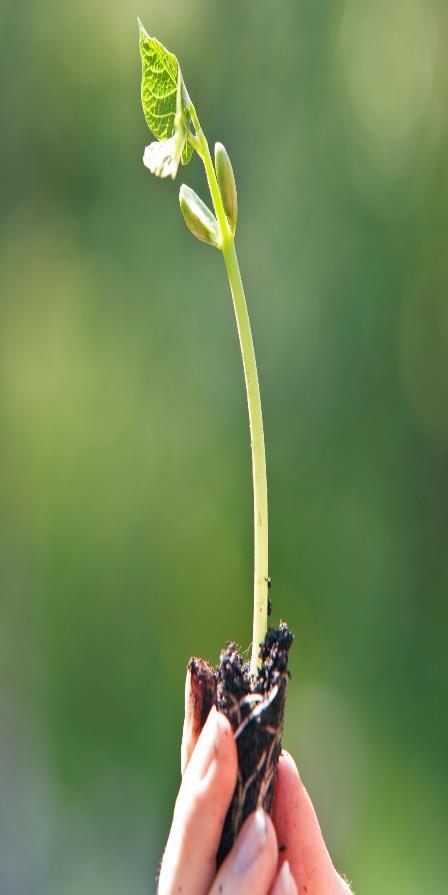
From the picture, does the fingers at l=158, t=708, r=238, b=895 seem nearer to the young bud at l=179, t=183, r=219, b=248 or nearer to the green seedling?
the green seedling

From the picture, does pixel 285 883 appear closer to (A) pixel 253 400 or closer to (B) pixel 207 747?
(B) pixel 207 747

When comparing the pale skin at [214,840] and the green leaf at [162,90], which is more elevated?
the green leaf at [162,90]

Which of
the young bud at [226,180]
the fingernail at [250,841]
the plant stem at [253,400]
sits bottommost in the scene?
the fingernail at [250,841]

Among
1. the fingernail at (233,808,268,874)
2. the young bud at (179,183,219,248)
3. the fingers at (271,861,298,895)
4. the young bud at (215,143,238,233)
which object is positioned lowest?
the fingers at (271,861,298,895)

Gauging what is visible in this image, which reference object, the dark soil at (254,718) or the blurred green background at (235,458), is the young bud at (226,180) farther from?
the blurred green background at (235,458)

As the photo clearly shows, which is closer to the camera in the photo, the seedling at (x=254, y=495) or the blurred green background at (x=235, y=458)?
the seedling at (x=254, y=495)

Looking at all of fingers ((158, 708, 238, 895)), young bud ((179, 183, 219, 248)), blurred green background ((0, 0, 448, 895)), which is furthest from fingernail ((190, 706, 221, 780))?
blurred green background ((0, 0, 448, 895))

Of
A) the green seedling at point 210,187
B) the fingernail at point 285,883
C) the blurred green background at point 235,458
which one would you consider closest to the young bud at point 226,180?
the green seedling at point 210,187
